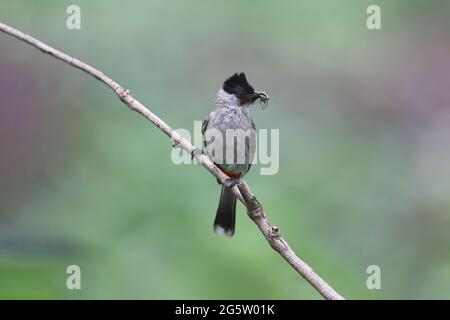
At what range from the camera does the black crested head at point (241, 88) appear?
2.95 meters

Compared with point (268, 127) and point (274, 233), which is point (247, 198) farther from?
point (268, 127)

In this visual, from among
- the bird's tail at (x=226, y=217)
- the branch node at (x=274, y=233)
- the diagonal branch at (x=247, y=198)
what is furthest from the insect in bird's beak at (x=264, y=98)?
the branch node at (x=274, y=233)

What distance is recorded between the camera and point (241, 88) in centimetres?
298

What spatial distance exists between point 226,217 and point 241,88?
0.68 meters

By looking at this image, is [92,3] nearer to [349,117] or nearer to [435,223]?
[349,117]

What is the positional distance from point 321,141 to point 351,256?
1057 millimetres

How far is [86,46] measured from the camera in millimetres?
5180

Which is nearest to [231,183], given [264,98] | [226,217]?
[264,98]

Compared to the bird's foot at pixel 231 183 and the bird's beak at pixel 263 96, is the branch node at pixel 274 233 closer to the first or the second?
the bird's foot at pixel 231 183

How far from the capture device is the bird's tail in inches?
129

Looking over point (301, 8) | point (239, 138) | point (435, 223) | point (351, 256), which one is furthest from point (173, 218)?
point (301, 8)

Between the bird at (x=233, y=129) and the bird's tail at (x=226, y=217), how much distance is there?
35cm

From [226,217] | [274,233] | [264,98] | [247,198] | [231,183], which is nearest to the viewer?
[274,233]

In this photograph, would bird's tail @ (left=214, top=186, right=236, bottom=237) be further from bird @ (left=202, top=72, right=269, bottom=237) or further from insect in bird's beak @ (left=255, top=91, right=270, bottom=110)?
insect in bird's beak @ (left=255, top=91, right=270, bottom=110)
